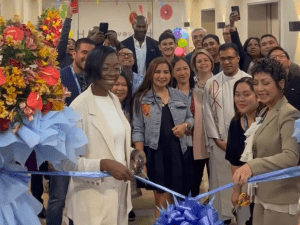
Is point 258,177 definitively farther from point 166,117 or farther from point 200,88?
point 200,88

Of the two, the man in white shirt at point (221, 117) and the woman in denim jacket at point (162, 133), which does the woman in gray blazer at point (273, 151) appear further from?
the man in white shirt at point (221, 117)

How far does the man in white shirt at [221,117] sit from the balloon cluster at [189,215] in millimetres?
2475

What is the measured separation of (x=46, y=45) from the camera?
2.59 metres

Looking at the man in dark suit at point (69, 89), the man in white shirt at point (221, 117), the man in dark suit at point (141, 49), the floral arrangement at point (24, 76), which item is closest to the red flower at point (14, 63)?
the floral arrangement at point (24, 76)

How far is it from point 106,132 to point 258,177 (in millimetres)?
863

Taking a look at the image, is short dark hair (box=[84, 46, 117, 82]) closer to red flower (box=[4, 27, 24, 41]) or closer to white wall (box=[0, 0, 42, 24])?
red flower (box=[4, 27, 24, 41])

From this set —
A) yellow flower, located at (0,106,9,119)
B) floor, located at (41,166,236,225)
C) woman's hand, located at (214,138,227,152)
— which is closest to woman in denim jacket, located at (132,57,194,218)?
Result: woman's hand, located at (214,138,227,152)

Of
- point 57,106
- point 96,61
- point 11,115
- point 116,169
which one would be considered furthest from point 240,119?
point 11,115

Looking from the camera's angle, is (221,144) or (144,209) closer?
(221,144)

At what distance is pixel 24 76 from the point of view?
2463 millimetres

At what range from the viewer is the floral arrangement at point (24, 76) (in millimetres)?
2414

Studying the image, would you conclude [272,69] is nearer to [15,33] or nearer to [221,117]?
[15,33]

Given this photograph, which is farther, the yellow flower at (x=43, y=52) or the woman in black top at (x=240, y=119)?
the woman in black top at (x=240, y=119)

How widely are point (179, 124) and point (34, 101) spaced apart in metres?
2.65
